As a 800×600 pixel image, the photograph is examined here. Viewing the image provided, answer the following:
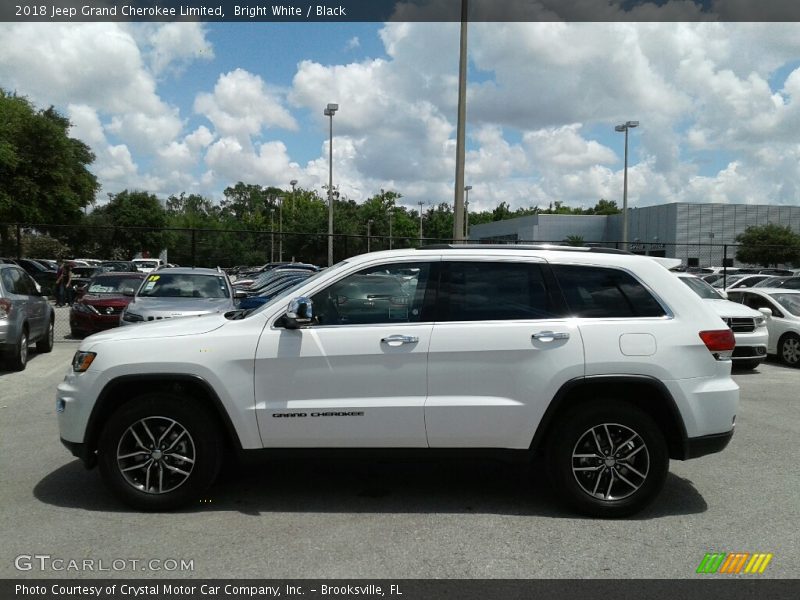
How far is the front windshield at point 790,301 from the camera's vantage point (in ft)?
44.9

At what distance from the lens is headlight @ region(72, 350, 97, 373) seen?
5023 millimetres

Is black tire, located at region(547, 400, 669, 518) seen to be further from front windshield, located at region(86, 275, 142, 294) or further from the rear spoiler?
front windshield, located at region(86, 275, 142, 294)

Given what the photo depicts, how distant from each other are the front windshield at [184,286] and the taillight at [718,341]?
31.2ft

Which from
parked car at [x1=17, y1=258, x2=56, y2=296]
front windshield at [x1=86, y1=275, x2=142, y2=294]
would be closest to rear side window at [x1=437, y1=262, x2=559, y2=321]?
front windshield at [x1=86, y1=275, x2=142, y2=294]

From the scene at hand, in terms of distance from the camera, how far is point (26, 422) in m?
7.77

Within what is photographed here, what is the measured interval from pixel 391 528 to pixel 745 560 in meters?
2.17

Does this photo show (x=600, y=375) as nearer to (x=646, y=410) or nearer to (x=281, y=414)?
(x=646, y=410)

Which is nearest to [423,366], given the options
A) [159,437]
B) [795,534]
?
[159,437]

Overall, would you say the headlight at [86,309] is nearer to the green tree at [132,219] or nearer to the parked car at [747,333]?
the parked car at [747,333]

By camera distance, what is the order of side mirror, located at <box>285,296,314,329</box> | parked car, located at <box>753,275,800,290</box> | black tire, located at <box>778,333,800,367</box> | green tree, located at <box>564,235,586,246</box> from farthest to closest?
green tree, located at <box>564,235,586,246</box>
parked car, located at <box>753,275,800,290</box>
black tire, located at <box>778,333,800,367</box>
side mirror, located at <box>285,296,314,329</box>

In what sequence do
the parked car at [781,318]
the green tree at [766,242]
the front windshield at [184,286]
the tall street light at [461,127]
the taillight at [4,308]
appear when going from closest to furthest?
the taillight at [4,308] < the front windshield at [184,286] < the parked car at [781,318] < the tall street light at [461,127] < the green tree at [766,242]

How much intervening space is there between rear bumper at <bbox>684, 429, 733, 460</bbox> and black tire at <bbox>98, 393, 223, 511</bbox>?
324cm

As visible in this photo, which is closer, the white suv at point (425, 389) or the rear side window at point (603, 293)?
the white suv at point (425, 389)

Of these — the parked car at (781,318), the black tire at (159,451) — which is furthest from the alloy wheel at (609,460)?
the parked car at (781,318)
